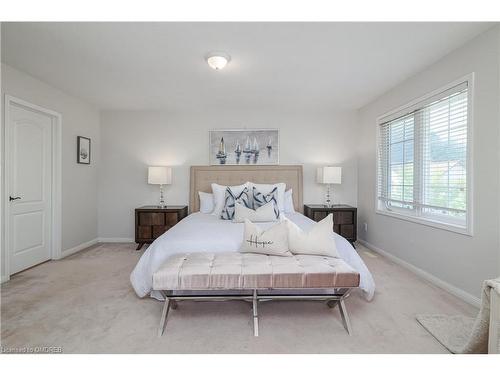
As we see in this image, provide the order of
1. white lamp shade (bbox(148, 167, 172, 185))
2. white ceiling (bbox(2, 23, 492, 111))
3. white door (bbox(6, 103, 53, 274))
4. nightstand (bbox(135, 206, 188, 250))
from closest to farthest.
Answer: white ceiling (bbox(2, 23, 492, 111)) < white door (bbox(6, 103, 53, 274)) < nightstand (bbox(135, 206, 188, 250)) < white lamp shade (bbox(148, 167, 172, 185))

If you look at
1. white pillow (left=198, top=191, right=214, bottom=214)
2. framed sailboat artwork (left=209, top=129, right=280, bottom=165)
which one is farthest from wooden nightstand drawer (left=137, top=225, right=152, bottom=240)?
framed sailboat artwork (left=209, top=129, right=280, bottom=165)

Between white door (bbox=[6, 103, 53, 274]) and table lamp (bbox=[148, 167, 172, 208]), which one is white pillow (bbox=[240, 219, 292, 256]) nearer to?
table lamp (bbox=[148, 167, 172, 208])

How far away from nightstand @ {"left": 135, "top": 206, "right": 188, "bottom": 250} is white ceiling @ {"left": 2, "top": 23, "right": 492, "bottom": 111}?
→ 1.77 metres

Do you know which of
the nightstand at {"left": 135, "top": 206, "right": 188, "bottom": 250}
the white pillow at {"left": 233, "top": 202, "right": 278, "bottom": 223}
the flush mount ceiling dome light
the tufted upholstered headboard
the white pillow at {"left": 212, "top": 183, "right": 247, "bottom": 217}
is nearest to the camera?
the flush mount ceiling dome light

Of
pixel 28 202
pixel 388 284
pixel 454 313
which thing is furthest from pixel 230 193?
pixel 454 313

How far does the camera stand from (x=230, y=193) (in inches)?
159

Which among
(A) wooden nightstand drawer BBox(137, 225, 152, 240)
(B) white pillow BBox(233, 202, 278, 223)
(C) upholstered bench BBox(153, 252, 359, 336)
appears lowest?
(A) wooden nightstand drawer BBox(137, 225, 152, 240)

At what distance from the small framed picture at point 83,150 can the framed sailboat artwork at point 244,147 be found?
2.01 meters

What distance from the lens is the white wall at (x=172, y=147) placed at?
190 inches

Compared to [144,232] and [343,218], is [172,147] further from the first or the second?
[343,218]

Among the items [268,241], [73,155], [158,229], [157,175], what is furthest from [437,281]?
[73,155]

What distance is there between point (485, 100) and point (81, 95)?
491 cm

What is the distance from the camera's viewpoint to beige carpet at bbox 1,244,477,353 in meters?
1.83

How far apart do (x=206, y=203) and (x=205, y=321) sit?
241cm
